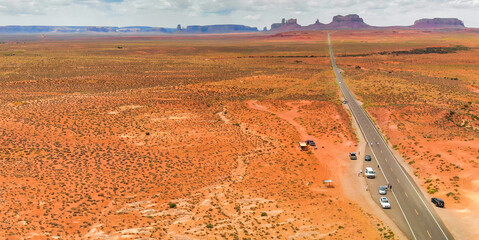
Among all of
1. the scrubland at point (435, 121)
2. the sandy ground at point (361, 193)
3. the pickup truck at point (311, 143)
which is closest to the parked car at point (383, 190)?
the sandy ground at point (361, 193)

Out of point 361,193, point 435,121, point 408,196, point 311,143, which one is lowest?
point 361,193

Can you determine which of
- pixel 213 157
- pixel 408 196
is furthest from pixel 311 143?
pixel 408 196

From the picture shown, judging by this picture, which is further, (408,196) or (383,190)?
(383,190)

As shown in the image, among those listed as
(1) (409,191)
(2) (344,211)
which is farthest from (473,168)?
(2) (344,211)

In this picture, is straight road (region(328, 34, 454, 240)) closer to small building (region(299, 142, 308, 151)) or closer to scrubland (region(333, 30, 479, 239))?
scrubland (region(333, 30, 479, 239))

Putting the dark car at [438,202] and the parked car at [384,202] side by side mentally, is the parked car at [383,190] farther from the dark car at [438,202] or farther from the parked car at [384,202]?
the dark car at [438,202]

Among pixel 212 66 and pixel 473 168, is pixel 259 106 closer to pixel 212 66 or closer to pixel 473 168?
pixel 473 168

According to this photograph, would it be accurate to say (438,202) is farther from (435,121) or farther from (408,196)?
(435,121)
